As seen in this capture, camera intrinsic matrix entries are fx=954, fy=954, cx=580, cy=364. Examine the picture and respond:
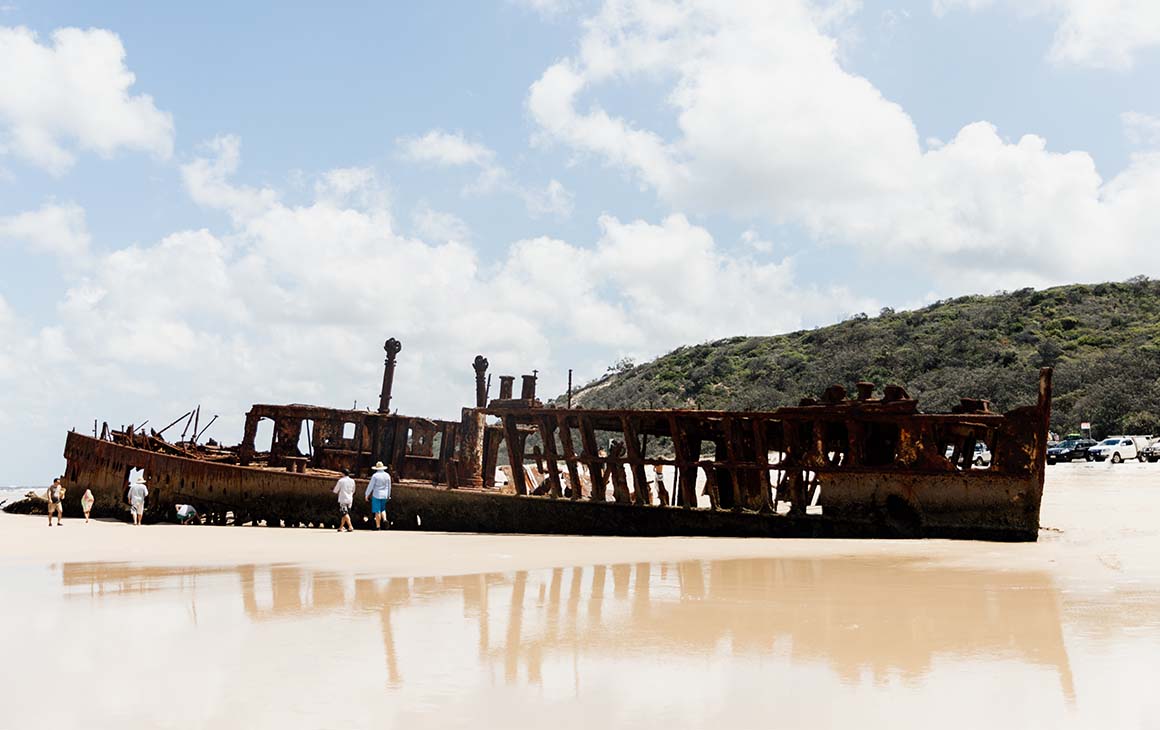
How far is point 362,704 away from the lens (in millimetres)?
4047

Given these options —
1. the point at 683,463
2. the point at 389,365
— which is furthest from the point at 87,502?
the point at 683,463

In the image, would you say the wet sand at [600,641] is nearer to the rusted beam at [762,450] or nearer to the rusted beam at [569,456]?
the rusted beam at [762,450]

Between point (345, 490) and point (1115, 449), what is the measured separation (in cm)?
3137

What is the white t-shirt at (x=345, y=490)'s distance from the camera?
16.6 meters

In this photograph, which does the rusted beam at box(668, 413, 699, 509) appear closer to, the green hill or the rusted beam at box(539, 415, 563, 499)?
the rusted beam at box(539, 415, 563, 499)

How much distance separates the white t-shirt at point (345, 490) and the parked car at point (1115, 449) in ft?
101

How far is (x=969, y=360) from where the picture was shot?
58.7 m

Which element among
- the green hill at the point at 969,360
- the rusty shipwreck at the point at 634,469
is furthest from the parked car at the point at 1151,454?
the rusty shipwreck at the point at 634,469

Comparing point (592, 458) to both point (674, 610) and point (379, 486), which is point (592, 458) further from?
point (674, 610)

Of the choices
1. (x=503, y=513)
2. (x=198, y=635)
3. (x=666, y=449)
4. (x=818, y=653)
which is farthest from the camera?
(x=666, y=449)

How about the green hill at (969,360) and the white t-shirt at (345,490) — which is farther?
the green hill at (969,360)

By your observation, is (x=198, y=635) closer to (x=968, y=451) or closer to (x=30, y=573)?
(x=30, y=573)

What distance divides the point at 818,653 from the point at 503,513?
444 inches

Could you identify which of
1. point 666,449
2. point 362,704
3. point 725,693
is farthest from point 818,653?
point 666,449
